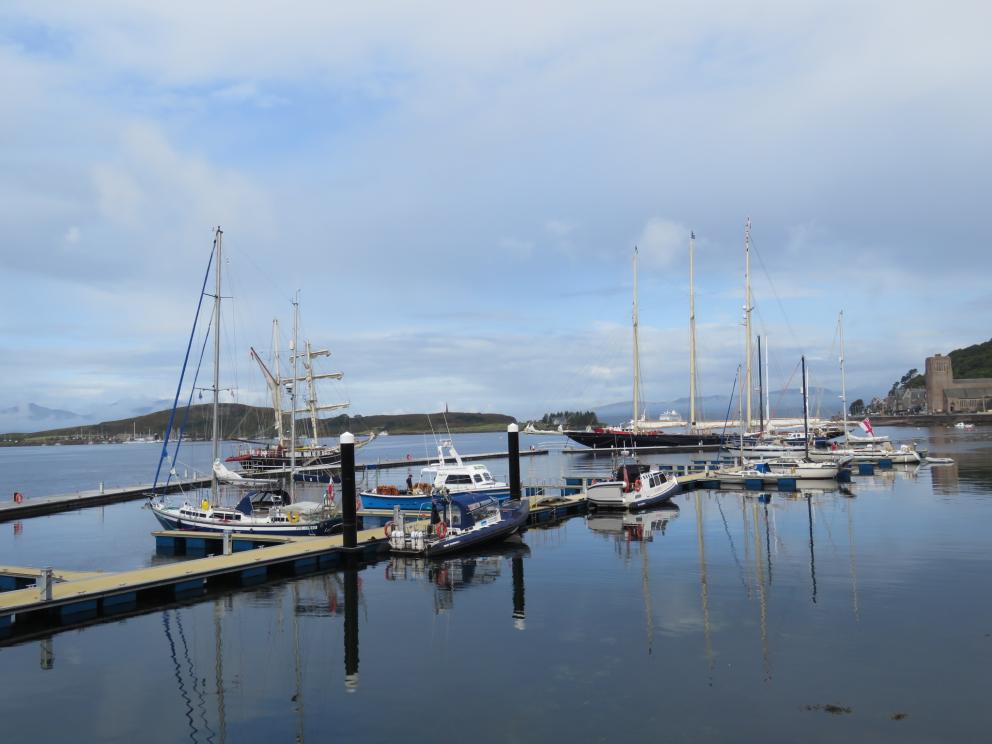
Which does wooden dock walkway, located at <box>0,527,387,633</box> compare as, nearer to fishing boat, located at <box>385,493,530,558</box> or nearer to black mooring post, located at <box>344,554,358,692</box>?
black mooring post, located at <box>344,554,358,692</box>

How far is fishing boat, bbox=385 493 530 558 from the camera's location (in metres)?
30.6

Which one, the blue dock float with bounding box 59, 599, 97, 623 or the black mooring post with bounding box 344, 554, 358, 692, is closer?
the black mooring post with bounding box 344, 554, 358, 692

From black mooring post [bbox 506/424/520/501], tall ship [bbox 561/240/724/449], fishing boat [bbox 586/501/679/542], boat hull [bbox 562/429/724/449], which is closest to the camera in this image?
fishing boat [bbox 586/501/679/542]

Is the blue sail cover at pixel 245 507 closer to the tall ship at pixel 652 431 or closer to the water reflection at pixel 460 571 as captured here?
the water reflection at pixel 460 571

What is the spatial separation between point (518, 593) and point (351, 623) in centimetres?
564

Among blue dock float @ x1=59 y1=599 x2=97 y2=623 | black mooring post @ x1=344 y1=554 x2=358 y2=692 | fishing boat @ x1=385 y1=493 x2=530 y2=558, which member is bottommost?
black mooring post @ x1=344 y1=554 x2=358 y2=692

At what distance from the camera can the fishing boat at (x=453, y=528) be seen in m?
30.6

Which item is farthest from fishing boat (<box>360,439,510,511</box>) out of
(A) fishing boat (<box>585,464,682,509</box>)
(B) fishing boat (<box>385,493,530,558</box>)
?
(B) fishing boat (<box>385,493,530,558</box>)

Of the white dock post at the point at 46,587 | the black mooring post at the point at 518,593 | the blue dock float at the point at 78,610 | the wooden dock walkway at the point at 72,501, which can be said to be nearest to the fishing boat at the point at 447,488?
the wooden dock walkway at the point at 72,501

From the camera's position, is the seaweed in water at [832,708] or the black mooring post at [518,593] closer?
the seaweed in water at [832,708]

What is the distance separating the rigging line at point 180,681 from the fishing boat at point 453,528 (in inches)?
403

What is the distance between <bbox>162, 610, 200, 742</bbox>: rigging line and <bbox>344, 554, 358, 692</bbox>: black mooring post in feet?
10.1

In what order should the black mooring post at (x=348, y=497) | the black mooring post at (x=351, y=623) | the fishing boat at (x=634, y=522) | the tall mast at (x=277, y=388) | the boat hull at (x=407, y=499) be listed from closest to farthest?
the black mooring post at (x=351, y=623) < the black mooring post at (x=348, y=497) < the fishing boat at (x=634, y=522) < the boat hull at (x=407, y=499) < the tall mast at (x=277, y=388)

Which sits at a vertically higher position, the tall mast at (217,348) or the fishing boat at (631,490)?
the tall mast at (217,348)
